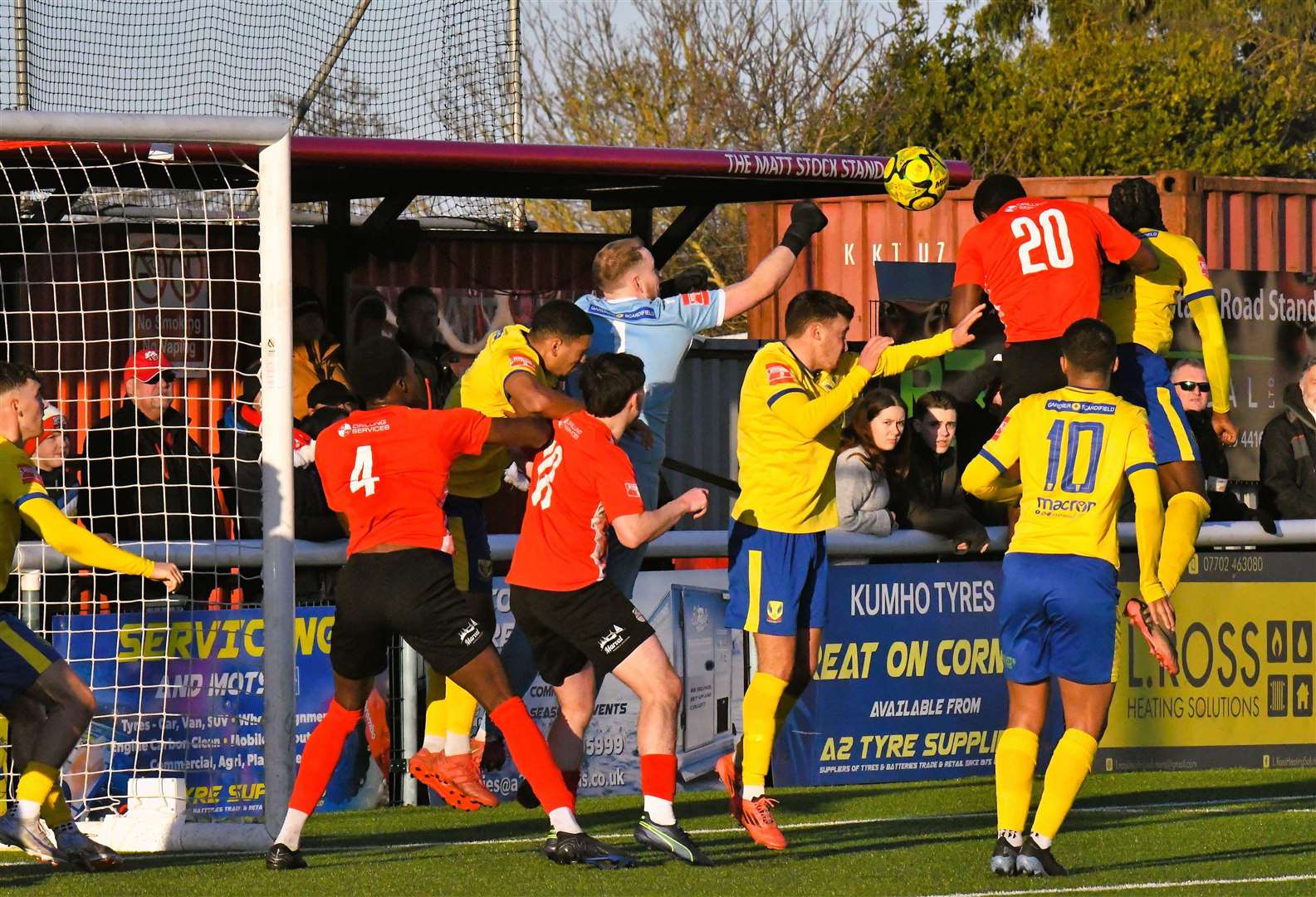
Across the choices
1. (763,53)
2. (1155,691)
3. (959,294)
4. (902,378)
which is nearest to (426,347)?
(902,378)

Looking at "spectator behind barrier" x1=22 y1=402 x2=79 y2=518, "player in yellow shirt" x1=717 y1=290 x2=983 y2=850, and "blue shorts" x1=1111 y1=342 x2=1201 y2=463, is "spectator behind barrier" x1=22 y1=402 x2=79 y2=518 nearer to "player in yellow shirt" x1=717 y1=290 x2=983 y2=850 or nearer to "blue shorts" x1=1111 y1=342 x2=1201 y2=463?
"player in yellow shirt" x1=717 y1=290 x2=983 y2=850

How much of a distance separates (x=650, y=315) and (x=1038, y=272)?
2029mm

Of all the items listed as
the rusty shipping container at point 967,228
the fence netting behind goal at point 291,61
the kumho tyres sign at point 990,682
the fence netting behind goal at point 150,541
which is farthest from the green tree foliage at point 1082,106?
the fence netting behind goal at point 150,541

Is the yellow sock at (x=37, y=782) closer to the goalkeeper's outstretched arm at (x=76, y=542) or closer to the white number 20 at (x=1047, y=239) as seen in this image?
the goalkeeper's outstretched arm at (x=76, y=542)

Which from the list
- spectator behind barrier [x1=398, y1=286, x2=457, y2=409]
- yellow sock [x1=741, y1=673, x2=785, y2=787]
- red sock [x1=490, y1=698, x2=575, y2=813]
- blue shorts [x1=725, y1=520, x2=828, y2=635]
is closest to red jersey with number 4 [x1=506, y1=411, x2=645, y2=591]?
red sock [x1=490, y1=698, x2=575, y2=813]

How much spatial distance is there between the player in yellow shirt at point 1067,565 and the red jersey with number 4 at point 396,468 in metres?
2.04

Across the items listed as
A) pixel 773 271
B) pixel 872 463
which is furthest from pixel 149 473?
pixel 872 463

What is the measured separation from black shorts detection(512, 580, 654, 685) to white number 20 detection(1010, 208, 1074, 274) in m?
3.05

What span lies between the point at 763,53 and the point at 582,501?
90.6 ft

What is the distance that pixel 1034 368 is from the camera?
9.55m

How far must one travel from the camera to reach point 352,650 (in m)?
7.28

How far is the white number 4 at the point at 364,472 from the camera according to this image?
23.7 ft

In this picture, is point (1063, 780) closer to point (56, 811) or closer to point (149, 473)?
point (56, 811)

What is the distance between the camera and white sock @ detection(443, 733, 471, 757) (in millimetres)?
8641
